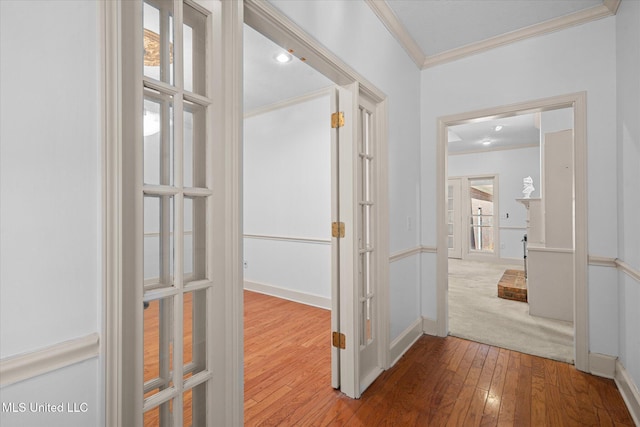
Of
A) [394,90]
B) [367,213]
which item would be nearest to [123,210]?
[367,213]

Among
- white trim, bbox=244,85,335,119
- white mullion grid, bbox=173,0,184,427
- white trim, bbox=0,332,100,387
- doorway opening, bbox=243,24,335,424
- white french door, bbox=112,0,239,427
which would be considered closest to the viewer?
white trim, bbox=0,332,100,387

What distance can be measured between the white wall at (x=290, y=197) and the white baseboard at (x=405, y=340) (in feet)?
3.64

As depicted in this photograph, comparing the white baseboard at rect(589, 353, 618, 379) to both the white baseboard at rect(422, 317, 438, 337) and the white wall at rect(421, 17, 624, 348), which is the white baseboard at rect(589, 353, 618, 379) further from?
the white baseboard at rect(422, 317, 438, 337)

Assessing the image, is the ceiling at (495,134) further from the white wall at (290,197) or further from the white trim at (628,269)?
the white trim at (628,269)

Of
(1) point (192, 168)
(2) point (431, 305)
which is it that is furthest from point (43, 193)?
(2) point (431, 305)

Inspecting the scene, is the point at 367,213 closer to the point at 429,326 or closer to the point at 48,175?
the point at 429,326

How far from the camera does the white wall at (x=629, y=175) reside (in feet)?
6.05

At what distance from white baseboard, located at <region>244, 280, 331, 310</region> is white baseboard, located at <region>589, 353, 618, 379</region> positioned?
2.35 m

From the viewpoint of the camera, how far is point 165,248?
108 cm

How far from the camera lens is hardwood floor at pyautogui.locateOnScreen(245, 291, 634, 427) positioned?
1.79 m

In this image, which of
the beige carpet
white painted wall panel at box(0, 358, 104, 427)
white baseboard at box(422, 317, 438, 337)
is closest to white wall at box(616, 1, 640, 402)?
the beige carpet

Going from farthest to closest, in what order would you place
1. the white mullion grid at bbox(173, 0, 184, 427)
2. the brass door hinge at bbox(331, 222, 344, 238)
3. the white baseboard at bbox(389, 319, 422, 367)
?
the white baseboard at bbox(389, 319, 422, 367), the brass door hinge at bbox(331, 222, 344, 238), the white mullion grid at bbox(173, 0, 184, 427)

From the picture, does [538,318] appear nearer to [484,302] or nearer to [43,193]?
[484,302]

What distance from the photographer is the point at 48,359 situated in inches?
29.7
